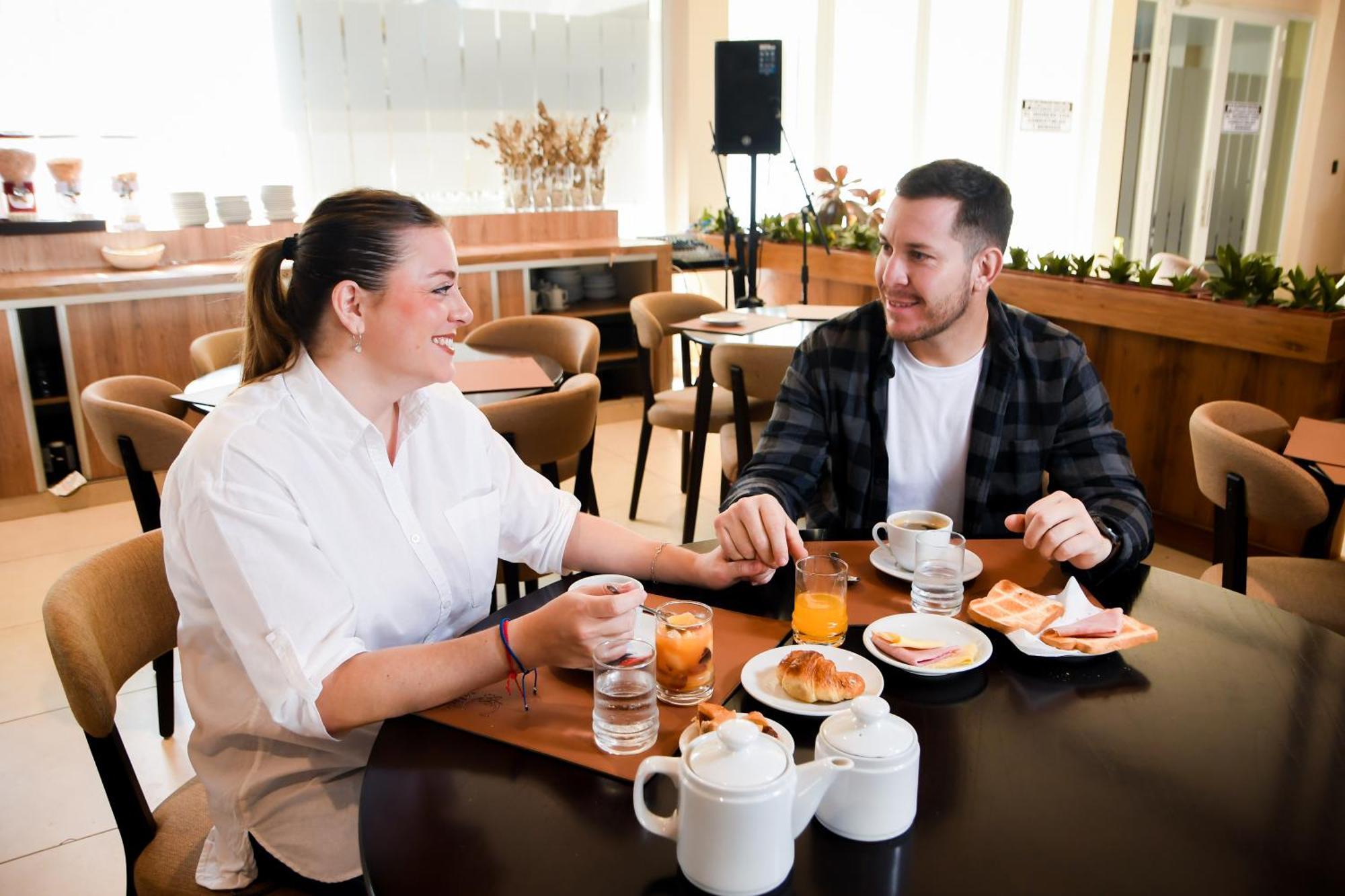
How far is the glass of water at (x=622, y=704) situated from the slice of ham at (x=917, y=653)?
0.32 m

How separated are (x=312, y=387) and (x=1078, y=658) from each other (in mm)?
1068

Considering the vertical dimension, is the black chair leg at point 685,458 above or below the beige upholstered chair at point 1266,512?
below

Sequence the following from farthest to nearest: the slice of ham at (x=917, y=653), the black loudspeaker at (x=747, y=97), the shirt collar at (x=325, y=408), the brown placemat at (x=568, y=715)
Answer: the black loudspeaker at (x=747, y=97) → the shirt collar at (x=325, y=408) → the slice of ham at (x=917, y=653) → the brown placemat at (x=568, y=715)

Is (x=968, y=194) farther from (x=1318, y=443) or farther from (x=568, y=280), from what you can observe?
(x=568, y=280)

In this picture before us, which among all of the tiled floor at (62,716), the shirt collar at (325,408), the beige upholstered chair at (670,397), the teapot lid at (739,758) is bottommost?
the tiled floor at (62,716)

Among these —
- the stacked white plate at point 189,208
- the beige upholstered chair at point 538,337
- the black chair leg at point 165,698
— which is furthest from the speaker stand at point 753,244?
the black chair leg at point 165,698

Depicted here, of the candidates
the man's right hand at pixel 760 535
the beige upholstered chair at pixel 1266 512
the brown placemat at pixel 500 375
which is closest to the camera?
the man's right hand at pixel 760 535

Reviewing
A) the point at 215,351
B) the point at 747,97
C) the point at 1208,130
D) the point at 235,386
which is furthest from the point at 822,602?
the point at 1208,130

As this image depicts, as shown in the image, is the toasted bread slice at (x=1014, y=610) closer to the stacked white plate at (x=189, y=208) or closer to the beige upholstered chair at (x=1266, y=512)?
the beige upholstered chair at (x=1266, y=512)

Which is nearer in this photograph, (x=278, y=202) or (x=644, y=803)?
(x=644, y=803)

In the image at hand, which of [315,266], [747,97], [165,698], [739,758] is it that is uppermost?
[747,97]

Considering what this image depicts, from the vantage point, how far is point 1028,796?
3.16 feet

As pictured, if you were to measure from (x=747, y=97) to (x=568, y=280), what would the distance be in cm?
150

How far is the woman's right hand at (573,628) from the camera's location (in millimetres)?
1145
